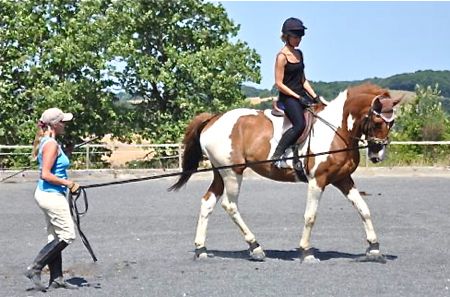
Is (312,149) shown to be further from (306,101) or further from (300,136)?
(306,101)

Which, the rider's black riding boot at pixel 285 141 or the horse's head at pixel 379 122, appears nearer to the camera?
the horse's head at pixel 379 122

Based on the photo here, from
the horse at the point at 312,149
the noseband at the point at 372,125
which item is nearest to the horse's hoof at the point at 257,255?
the horse at the point at 312,149

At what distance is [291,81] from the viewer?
9.93 meters

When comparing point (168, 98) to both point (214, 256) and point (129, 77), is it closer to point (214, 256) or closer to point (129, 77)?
point (129, 77)

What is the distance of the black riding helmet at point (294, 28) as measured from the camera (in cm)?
972

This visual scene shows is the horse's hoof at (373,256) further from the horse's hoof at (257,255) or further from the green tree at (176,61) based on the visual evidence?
the green tree at (176,61)

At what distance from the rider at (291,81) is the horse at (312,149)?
0.56 feet

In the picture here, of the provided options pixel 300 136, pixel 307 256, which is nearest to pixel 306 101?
pixel 300 136

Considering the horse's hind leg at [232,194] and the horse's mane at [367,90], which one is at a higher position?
the horse's mane at [367,90]

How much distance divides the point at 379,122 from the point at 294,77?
3.77 feet

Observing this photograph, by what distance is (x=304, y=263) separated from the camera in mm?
9398

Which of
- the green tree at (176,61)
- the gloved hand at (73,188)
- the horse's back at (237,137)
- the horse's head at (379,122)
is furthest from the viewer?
the green tree at (176,61)

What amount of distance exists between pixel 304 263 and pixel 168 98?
2475 cm

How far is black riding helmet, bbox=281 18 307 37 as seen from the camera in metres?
9.72
